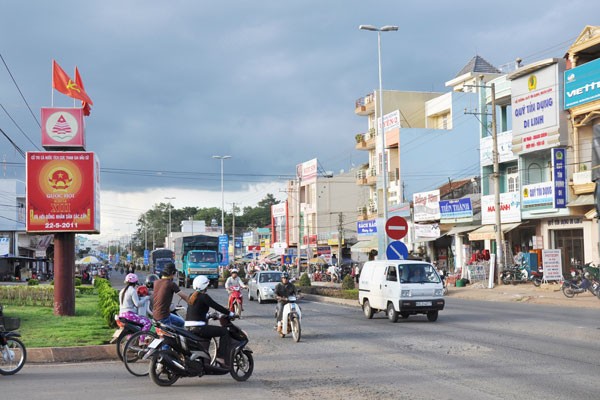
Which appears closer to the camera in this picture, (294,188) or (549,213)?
(549,213)

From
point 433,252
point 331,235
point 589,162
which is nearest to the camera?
point 589,162

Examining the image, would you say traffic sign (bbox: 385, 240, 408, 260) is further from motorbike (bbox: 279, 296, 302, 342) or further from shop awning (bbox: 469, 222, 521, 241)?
shop awning (bbox: 469, 222, 521, 241)

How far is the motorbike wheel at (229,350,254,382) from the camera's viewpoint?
1111 centimetres

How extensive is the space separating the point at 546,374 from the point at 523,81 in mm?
32658

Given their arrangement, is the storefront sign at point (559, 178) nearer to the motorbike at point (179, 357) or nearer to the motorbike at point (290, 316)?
the motorbike at point (290, 316)

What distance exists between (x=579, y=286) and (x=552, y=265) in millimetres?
4688

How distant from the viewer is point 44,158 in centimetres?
2336

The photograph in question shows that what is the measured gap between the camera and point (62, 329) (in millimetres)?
18422

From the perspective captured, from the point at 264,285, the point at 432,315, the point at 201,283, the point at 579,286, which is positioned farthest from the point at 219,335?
the point at 579,286

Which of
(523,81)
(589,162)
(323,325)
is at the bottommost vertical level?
(323,325)

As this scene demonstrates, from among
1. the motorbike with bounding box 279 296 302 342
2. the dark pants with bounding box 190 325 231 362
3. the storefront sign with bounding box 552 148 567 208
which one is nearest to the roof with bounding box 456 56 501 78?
the storefront sign with bounding box 552 148 567 208

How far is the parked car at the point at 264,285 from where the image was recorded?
3303cm

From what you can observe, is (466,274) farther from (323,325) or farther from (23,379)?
(23,379)

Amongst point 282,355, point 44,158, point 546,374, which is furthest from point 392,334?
point 44,158
